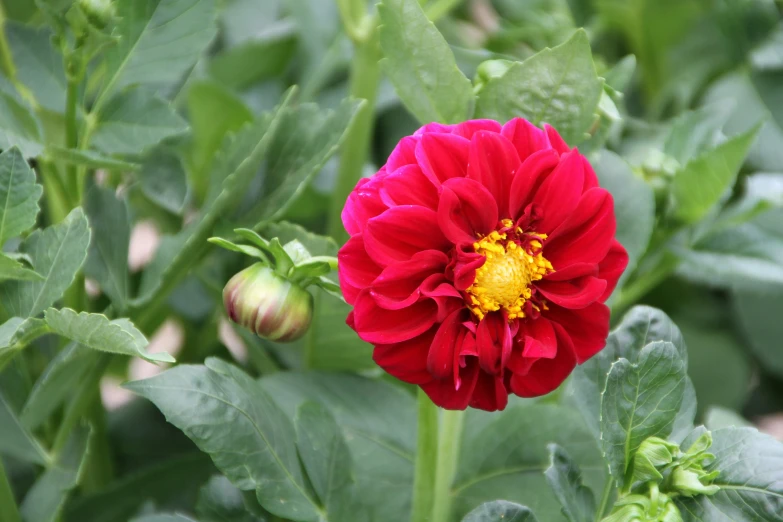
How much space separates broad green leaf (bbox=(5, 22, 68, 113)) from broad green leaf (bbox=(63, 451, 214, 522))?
0.71 ft

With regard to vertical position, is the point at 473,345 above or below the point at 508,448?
above

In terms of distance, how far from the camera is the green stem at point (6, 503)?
40cm

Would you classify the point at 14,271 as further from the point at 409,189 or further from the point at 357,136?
the point at 357,136

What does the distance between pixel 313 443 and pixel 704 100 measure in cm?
53

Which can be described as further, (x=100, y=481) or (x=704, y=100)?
(x=704, y=100)

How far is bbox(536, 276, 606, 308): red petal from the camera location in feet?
1.04

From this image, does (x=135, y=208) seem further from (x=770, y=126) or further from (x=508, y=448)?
(x=770, y=126)

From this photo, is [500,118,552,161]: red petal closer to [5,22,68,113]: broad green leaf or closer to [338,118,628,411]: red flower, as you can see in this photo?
[338,118,628,411]: red flower

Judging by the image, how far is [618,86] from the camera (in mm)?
443

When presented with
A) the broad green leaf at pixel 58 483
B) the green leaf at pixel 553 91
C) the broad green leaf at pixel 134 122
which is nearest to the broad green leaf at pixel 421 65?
the green leaf at pixel 553 91

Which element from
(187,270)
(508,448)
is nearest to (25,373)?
(187,270)

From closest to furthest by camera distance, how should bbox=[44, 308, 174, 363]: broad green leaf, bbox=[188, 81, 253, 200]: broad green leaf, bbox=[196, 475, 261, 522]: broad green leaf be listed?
bbox=[44, 308, 174, 363]: broad green leaf, bbox=[196, 475, 261, 522]: broad green leaf, bbox=[188, 81, 253, 200]: broad green leaf

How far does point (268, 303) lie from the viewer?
0.36 meters

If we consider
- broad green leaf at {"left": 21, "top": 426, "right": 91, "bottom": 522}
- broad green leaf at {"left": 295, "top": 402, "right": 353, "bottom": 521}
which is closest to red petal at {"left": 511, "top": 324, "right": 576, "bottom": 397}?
broad green leaf at {"left": 295, "top": 402, "right": 353, "bottom": 521}
